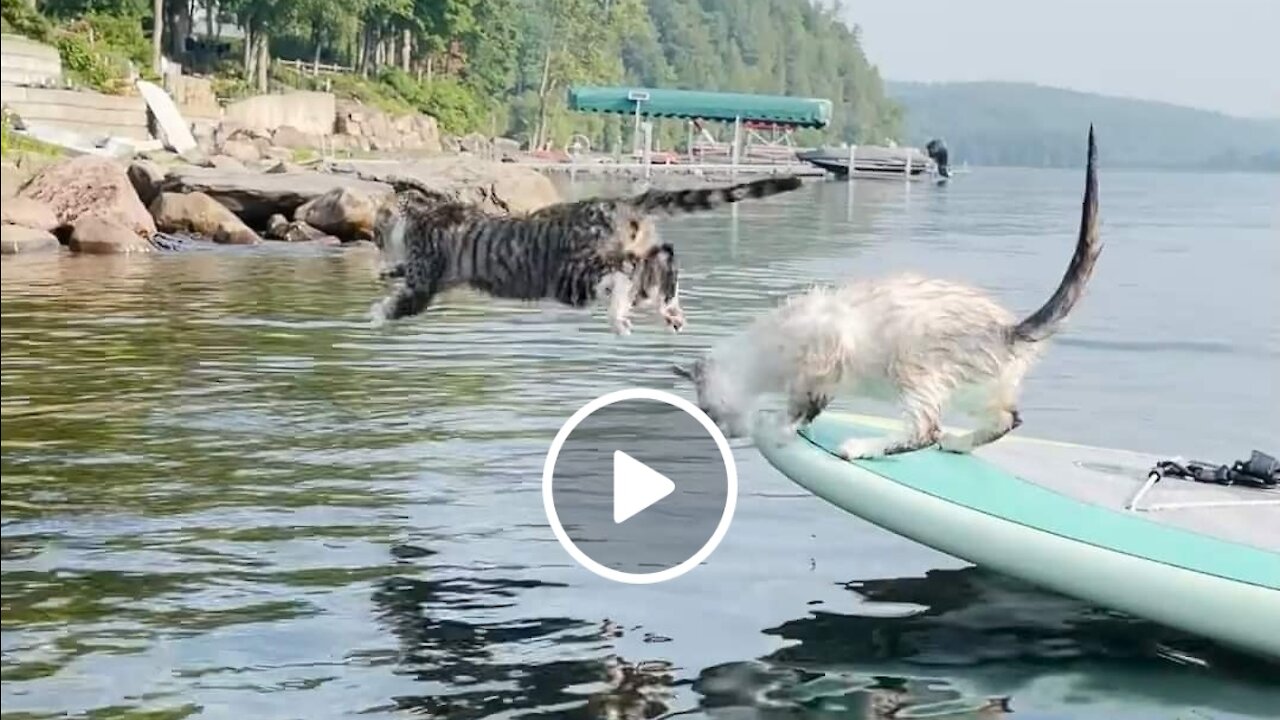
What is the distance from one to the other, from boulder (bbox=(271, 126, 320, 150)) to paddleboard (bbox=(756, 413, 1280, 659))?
22756mm

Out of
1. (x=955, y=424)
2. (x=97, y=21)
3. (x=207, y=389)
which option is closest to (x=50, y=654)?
(x=955, y=424)

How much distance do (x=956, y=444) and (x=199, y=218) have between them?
20.9 m

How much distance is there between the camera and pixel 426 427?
15.4 metres

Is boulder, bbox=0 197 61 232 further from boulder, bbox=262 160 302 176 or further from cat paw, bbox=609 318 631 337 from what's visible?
cat paw, bbox=609 318 631 337

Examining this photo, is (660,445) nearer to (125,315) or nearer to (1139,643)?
(1139,643)

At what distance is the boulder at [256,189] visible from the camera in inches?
1122

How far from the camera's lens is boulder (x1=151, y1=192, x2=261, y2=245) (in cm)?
2858

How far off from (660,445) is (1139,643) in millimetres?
4804

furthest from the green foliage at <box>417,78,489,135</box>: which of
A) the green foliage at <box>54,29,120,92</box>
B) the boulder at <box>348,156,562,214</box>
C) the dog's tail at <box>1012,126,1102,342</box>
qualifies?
the green foliage at <box>54,29,120,92</box>

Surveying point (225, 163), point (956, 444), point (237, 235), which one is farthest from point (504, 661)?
point (225, 163)

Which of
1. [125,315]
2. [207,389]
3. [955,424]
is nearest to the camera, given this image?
[955,424]

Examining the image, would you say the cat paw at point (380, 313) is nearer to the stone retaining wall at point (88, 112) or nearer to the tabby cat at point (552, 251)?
the tabby cat at point (552, 251)

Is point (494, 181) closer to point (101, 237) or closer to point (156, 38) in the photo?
point (101, 237)
